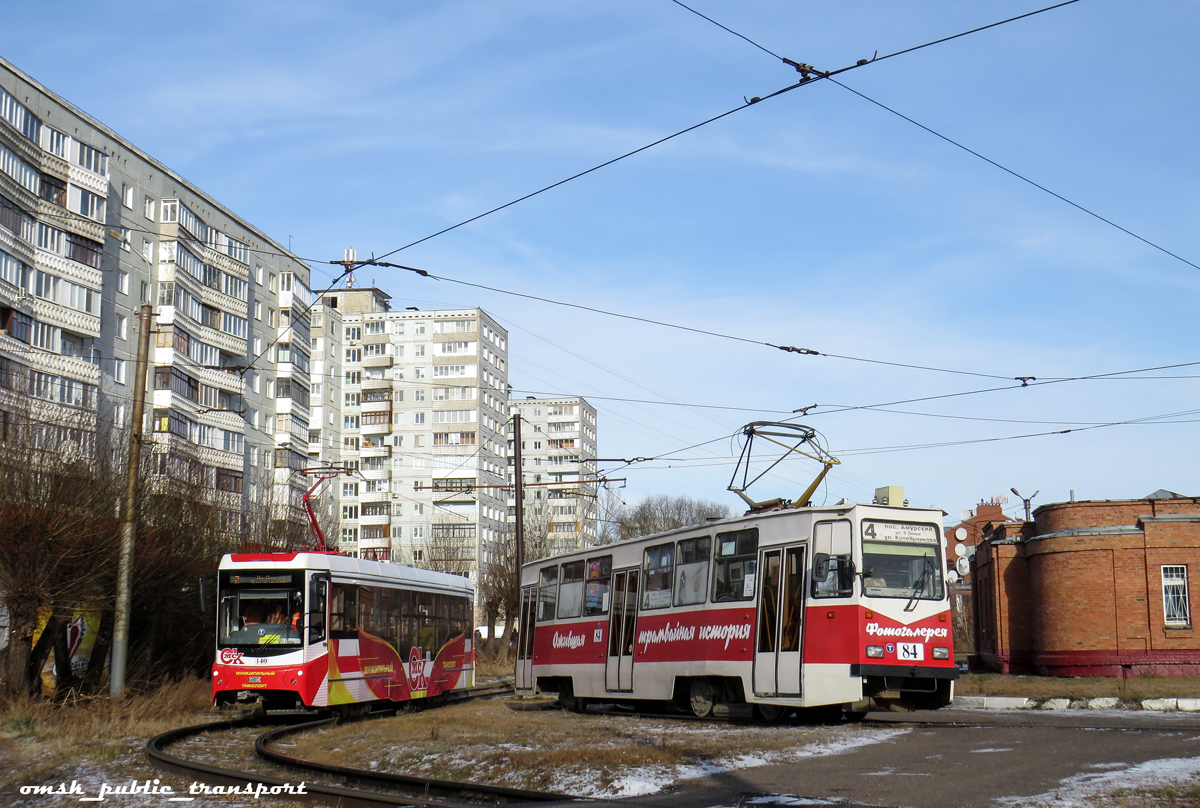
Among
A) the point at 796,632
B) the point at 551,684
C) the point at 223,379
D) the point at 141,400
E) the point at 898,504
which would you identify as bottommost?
the point at 551,684

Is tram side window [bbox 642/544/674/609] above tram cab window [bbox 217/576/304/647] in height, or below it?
above

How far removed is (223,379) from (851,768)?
178 feet

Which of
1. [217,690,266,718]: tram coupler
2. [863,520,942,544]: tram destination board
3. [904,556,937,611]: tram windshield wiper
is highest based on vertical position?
[863,520,942,544]: tram destination board

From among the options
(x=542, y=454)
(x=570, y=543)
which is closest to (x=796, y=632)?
(x=570, y=543)

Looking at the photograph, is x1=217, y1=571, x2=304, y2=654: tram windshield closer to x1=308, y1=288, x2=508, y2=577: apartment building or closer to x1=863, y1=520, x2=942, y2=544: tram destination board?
x1=863, y1=520, x2=942, y2=544: tram destination board

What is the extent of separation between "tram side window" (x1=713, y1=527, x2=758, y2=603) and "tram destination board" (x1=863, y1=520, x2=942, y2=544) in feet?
6.14

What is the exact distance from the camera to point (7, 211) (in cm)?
4288

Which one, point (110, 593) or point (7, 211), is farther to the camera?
point (7, 211)

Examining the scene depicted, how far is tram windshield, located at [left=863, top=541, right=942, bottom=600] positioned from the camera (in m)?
16.1

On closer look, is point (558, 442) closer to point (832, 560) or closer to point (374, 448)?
point (374, 448)

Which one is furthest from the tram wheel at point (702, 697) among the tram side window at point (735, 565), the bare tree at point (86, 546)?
the bare tree at point (86, 546)

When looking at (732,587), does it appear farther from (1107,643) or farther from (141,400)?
(1107,643)

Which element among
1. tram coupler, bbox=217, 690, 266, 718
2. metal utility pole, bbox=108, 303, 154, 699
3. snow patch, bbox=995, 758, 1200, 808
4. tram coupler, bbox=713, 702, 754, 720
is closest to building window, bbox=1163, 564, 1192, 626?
tram coupler, bbox=713, 702, 754, 720

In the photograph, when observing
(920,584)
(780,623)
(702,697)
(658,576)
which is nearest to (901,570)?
(920,584)
